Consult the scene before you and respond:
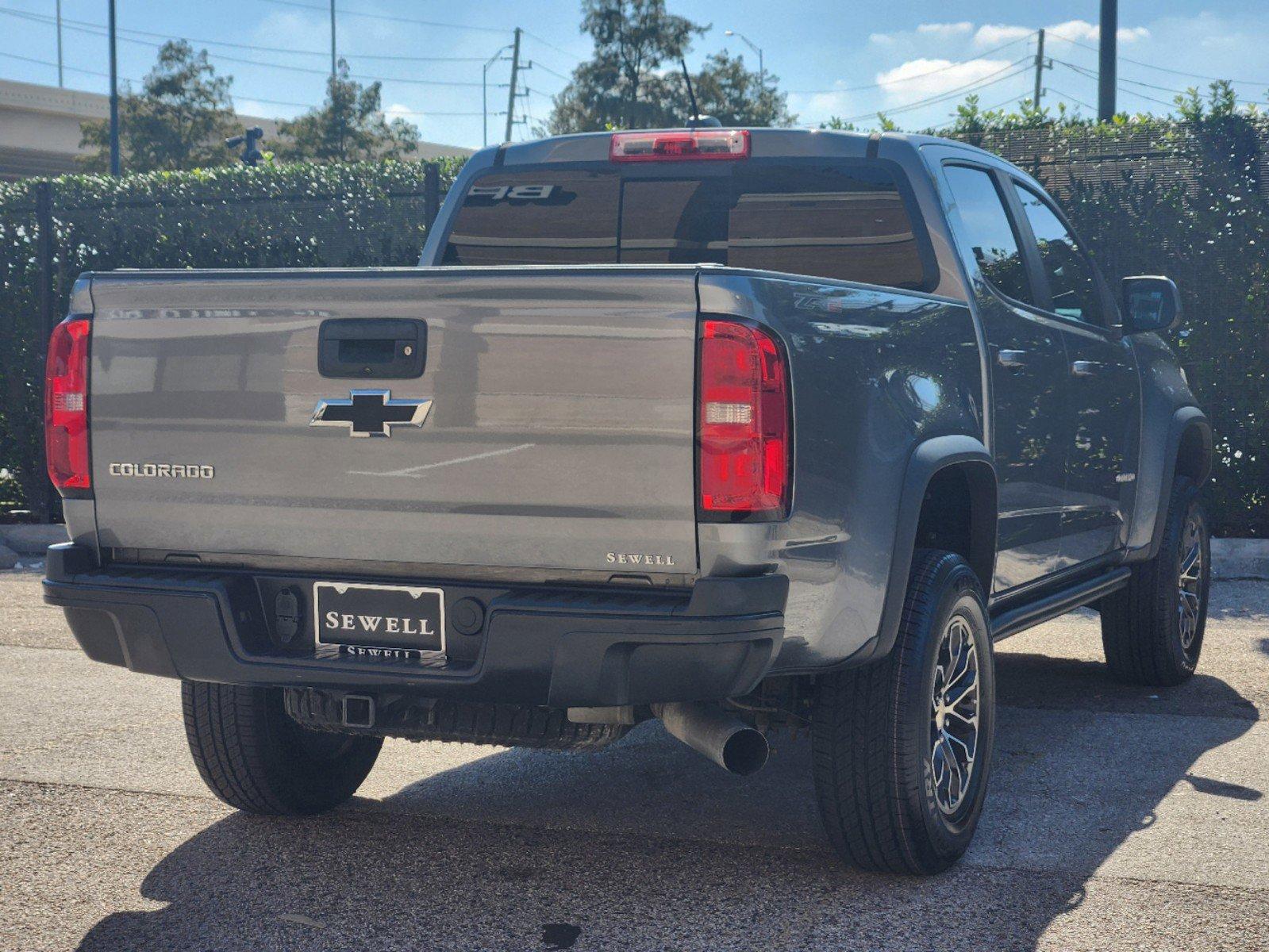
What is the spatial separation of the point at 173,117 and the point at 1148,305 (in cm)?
5004

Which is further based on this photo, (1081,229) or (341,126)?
(341,126)

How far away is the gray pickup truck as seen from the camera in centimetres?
321

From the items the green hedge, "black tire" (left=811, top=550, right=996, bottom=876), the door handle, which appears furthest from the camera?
the green hedge

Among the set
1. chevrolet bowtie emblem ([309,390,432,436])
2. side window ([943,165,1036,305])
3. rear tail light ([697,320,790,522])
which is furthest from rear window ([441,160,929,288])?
chevrolet bowtie emblem ([309,390,432,436])

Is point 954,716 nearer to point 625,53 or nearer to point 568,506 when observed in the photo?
point 568,506

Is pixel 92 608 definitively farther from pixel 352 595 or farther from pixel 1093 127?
pixel 1093 127

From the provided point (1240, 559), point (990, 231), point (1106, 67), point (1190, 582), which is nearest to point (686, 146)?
point (990, 231)

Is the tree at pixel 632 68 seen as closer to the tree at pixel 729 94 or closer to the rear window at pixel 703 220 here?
the tree at pixel 729 94

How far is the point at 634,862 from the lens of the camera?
13.4 feet

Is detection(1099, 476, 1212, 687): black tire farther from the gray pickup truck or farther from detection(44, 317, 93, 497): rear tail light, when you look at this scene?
detection(44, 317, 93, 497): rear tail light

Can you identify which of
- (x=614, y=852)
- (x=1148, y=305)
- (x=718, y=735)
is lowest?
(x=614, y=852)

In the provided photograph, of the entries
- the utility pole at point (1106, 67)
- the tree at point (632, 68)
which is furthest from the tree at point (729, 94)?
the utility pole at point (1106, 67)

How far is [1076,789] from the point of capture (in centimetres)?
480

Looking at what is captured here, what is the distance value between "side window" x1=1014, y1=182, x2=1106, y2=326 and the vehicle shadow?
1617 mm
